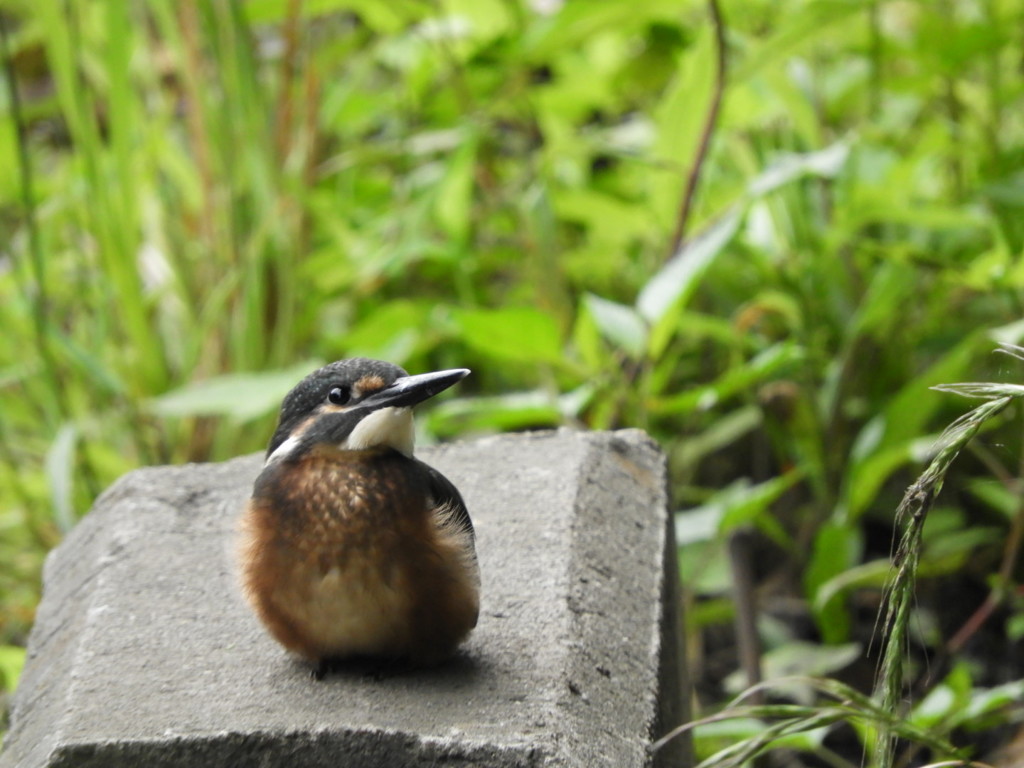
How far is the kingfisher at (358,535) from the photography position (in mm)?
1511

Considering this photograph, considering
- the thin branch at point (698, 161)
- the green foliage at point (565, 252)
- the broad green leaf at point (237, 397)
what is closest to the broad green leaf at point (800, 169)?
the green foliage at point (565, 252)

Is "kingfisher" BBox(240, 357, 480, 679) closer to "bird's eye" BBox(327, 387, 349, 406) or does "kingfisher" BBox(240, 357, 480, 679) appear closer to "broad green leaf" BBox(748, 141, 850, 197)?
"bird's eye" BBox(327, 387, 349, 406)

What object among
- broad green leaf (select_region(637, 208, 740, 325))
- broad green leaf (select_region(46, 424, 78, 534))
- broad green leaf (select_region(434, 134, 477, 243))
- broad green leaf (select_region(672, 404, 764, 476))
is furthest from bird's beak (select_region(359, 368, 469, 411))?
broad green leaf (select_region(434, 134, 477, 243))

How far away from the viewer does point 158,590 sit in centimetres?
187

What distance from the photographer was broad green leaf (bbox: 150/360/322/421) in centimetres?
272

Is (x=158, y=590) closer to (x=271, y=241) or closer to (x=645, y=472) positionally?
(x=645, y=472)

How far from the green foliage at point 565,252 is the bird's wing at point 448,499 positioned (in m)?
0.91

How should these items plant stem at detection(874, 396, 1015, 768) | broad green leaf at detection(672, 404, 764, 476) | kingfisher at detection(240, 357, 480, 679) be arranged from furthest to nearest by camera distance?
broad green leaf at detection(672, 404, 764, 476)
kingfisher at detection(240, 357, 480, 679)
plant stem at detection(874, 396, 1015, 768)

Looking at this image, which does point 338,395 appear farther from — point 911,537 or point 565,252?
point 565,252

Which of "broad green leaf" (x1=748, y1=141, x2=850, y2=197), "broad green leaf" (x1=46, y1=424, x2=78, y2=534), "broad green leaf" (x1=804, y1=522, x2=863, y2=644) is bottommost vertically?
"broad green leaf" (x1=804, y1=522, x2=863, y2=644)

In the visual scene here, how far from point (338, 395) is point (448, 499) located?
7.5 inches

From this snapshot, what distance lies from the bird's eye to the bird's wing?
0.42 feet

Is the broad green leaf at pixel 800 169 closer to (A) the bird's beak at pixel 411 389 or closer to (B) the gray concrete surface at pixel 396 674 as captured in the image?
(B) the gray concrete surface at pixel 396 674

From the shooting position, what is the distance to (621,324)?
256 cm
